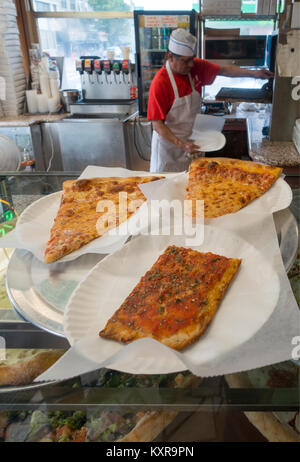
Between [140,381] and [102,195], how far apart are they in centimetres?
86

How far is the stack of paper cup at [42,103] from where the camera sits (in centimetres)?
448

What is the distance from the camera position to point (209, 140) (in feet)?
6.90

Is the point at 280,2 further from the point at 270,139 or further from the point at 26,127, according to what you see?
the point at 26,127

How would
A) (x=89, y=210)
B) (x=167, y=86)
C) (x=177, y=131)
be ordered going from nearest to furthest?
(x=89, y=210) < (x=167, y=86) < (x=177, y=131)

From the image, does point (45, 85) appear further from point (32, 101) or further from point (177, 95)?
point (177, 95)

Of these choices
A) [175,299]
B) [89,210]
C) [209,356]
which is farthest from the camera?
[89,210]

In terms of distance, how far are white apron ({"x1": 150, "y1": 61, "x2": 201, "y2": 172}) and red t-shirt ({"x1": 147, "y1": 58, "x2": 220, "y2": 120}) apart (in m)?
0.04

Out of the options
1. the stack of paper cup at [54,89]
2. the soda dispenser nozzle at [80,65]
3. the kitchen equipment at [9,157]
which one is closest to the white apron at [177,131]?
the kitchen equipment at [9,157]

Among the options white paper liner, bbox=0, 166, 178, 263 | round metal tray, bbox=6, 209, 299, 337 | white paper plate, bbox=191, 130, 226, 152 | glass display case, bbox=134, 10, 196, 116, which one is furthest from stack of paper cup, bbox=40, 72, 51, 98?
round metal tray, bbox=6, 209, 299, 337

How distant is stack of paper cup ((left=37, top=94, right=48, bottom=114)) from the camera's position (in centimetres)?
448

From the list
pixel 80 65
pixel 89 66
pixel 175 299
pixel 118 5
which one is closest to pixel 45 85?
pixel 80 65

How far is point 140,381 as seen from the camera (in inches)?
26.3

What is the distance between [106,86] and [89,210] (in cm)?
373

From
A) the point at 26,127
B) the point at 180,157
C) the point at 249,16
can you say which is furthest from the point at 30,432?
the point at 249,16
